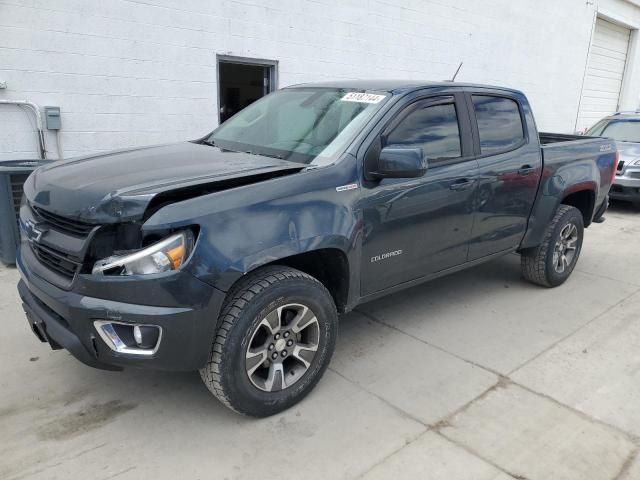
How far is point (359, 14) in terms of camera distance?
28.0ft

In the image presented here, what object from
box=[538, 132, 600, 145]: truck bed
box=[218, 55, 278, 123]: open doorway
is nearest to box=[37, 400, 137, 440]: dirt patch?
box=[538, 132, 600, 145]: truck bed

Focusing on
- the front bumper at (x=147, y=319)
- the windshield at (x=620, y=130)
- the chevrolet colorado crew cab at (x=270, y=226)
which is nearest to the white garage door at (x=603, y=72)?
the windshield at (x=620, y=130)

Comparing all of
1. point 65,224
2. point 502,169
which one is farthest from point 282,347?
point 502,169

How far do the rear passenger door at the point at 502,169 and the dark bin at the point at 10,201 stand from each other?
397 centimetres

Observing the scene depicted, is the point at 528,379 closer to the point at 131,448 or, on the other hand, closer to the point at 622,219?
the point at 131,448

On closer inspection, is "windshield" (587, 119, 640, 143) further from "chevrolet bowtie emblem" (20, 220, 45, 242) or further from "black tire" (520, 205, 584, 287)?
"chevrolet bowtie emblem" (20, 220, 45, 242)

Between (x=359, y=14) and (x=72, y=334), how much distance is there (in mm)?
7502

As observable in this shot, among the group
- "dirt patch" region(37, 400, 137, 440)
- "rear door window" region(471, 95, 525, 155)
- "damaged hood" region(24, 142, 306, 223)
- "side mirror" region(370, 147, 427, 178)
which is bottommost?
"dirt patch" region(37, 400, 137, 440)

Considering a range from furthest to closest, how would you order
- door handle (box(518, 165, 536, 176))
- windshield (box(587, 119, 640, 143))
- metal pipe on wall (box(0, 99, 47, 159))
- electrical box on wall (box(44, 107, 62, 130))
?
windshield (box(587, 119, 640, 143))
electrical box on wall (box(44, 107, 62, 130))
metal pipe on wall (box(0, 99, 47, 159))
door handle (box(518, 165, 536, 176))

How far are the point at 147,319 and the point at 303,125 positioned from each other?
5.87ft

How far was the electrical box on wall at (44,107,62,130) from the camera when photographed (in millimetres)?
5691

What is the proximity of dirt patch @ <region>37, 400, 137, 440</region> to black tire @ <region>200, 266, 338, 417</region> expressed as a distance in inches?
25.1

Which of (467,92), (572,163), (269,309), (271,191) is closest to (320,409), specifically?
(269,309)

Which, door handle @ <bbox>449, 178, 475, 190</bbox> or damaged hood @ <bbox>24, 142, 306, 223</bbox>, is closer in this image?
damaged hood @ <bbox>24, 142, 306, 223</bbox>
